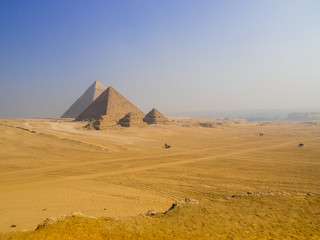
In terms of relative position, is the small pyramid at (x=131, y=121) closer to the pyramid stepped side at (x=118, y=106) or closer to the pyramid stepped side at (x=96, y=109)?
the pyramid stepped side at (x=118, y=106)

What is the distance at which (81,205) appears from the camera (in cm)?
654

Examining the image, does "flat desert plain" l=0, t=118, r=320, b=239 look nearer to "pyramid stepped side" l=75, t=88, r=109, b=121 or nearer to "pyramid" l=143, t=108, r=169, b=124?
"pyramid stepped side" l=75, t=88, r=109, b=121

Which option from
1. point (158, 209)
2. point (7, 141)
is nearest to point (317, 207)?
point (158, 209)

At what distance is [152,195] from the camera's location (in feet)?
25.1

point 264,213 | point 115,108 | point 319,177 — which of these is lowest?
point 319,177

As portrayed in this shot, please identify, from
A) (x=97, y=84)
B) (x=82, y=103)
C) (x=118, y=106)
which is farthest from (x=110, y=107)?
(x=97, y=84)

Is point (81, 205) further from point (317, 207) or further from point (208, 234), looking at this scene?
point (317, 207)

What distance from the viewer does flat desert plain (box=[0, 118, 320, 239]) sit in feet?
13.3

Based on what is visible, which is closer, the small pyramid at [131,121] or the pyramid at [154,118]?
the small pyramid at [131,121]

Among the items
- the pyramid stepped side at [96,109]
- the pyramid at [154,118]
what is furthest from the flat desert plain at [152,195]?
the pyramid at [154,118]

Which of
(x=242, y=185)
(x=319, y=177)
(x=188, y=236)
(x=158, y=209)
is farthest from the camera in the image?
(x=319, y=177)

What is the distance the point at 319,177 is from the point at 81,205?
36.0ft

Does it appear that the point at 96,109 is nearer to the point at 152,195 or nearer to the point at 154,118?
the point at 154,118

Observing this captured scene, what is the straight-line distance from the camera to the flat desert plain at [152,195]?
13.3ft
